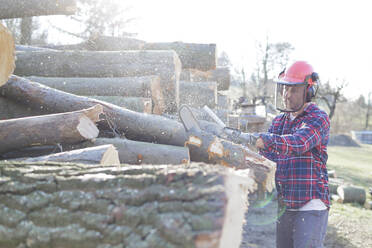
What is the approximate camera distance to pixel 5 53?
234 cm

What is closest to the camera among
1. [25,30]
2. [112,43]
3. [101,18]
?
[112,43]

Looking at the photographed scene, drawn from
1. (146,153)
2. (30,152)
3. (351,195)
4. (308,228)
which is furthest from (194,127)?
(351,195)

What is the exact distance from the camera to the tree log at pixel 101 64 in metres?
4.20

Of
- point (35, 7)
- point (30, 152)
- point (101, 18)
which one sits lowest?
point (30, 152)

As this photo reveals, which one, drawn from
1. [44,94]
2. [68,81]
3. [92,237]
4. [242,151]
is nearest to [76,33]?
[68,81]

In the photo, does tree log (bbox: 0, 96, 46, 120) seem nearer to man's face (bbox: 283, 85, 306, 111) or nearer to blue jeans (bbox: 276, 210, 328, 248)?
man's face (bbox: 283, 85, 306, 111)

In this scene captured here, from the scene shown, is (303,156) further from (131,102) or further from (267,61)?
(267,61)

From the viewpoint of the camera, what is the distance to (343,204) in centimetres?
663

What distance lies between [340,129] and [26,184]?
3323cm

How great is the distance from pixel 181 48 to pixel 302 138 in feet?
12.5

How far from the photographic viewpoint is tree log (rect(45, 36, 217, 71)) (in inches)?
214

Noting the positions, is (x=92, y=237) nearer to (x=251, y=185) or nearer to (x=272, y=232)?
(x=251, y=185)

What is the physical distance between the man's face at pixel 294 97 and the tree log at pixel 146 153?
92 centimetres

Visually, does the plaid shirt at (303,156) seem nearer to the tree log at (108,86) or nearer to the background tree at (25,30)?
the tree log at (108,86)
